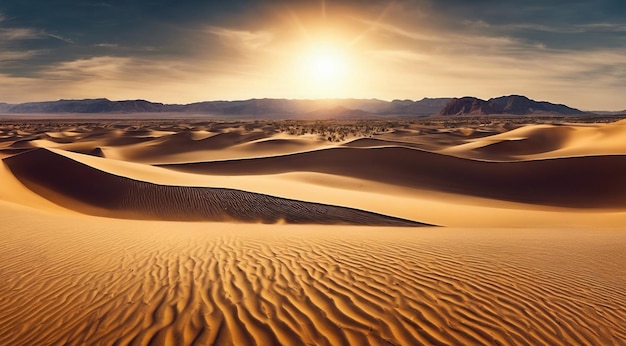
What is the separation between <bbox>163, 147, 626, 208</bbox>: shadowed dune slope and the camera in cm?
1845

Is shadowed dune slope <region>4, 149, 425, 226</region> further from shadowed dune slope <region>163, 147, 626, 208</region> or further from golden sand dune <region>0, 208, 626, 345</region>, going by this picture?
shadowed dune slope <region>163, 147, 626, 208</region>

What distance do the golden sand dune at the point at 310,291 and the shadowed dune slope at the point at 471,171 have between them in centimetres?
1143

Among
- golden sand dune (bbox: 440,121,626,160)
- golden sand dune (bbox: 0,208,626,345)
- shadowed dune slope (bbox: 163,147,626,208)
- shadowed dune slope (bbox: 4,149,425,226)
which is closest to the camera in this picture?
golden sand dune (bbox: 0,208,626,345)

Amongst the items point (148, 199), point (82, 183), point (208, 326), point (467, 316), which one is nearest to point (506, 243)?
point (467, 316)

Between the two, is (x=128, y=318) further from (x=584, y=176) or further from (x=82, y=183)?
(x=584, y=176)

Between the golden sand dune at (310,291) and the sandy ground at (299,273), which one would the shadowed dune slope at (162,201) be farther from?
the golden sand dune at (310,291)

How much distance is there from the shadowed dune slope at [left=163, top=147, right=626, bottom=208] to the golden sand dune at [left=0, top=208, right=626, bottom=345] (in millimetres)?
11428

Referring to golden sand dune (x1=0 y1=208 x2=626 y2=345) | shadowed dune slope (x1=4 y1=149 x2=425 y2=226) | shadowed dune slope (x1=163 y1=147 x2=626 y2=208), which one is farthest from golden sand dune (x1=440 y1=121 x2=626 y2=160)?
golden sand dune (x1=0 y1=208 x2=626 y2=345)

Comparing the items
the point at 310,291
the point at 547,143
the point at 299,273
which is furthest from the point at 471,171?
the point at 310,291

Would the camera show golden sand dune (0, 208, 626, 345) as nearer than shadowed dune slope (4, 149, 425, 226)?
Yes

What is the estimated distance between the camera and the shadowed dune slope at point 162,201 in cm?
1295

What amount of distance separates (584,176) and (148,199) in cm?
2063

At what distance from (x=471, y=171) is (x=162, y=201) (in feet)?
54.7

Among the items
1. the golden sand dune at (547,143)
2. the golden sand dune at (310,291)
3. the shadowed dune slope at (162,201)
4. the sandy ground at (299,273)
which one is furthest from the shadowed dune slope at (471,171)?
the golden sand dune at (310,291)
